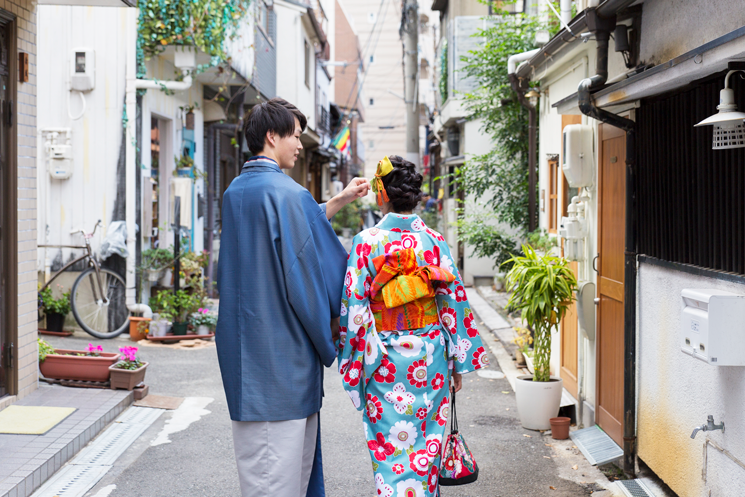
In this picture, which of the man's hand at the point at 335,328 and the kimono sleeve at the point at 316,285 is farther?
the man's hand at the point at 335,328

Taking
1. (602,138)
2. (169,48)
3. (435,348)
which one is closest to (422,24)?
(169,48)

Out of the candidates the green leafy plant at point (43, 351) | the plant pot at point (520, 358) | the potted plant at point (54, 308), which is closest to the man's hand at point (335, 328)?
the green leafy plant at point (43, 351)

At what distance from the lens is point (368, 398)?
148 inches

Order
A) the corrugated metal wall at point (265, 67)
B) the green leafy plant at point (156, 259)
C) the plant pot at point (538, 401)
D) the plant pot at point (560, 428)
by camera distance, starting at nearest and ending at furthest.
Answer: the plant pot at point (560, 428) < the plant pot at point (538, 401) < the green leafy plant at point (156, 259) < the corrugated metal wall at point (265, 67)

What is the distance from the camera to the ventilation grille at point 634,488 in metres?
4.38

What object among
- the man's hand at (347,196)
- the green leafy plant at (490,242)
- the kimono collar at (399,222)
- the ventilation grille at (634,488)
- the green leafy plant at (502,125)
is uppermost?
the green leafy plant at (502,125)

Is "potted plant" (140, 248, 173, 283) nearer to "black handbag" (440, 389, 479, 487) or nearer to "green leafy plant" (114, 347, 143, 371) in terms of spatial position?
"green leafy plant" (114, 347, 143, 371)

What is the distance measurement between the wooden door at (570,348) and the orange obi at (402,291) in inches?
120

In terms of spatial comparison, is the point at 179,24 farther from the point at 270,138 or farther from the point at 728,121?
the point at 728,121

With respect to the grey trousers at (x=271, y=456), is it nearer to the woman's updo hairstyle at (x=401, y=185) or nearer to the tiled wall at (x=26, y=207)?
the woman's updo hairstyle at (x=401, y=185)

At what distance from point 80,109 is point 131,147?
2.70ft

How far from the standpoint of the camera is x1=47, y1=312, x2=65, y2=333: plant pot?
9578 millimetres

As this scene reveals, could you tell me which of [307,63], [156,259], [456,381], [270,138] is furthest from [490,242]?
[307,63]

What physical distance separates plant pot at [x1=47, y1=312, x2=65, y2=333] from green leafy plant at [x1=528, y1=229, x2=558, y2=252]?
6227 millimetres
